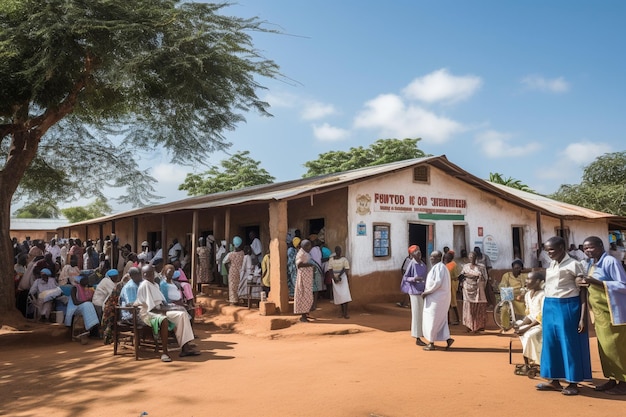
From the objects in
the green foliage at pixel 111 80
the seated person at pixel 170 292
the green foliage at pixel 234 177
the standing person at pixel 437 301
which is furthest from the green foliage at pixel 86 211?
the standing person at pixel 437 301

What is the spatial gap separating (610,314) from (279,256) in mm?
6592

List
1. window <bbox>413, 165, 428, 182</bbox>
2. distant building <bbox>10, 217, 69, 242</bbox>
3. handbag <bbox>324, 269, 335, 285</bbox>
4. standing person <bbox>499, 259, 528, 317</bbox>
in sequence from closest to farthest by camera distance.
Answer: standing person <bbox>499, 259, 528, 317</bbox> → handbag <bbox>324, 269, 335, 285</bbox> → window <bbox>413, 165, 428, 182</bbox> → distant building <bbox>10, 217, 69, 242</bbox>

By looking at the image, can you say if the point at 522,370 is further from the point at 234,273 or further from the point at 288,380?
the point at 234,273

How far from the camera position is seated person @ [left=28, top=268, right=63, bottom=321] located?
1006 cm

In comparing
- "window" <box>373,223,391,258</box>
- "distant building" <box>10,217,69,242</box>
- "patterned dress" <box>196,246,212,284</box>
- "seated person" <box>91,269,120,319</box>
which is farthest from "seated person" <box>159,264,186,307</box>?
"distant building" <box>10,217,69,242</box>

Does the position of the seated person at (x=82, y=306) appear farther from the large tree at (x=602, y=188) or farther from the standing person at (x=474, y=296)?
the large tree at (x=602, y=188)

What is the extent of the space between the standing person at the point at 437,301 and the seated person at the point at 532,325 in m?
1.68

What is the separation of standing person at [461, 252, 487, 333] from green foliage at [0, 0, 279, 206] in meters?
7.00

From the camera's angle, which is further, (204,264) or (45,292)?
(204,264)

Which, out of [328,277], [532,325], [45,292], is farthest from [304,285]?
[532,325]

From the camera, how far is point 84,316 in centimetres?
951

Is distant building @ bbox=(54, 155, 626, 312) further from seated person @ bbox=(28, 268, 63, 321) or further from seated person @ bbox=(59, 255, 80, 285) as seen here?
seated person @ bbox=(28, 268, 63, 321)

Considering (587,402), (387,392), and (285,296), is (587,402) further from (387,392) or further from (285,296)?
(285,296)

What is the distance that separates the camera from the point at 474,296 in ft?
31.7
